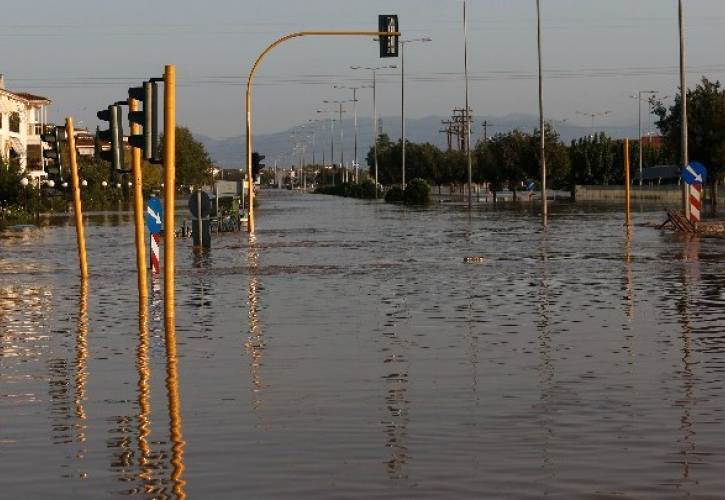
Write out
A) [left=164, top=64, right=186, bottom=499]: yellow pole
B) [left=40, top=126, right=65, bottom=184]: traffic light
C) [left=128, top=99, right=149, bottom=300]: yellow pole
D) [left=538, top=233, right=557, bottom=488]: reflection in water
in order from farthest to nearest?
[left=40, top=126, right=65, bottom=184]: traffic light → [left=128, top=99, right=149, bottom=300]: yellow pole → [left=164, top=64, right=186, bottom=499]: yellow pole → [left=538, top=233, right=557, bottom=488]: reflection in water

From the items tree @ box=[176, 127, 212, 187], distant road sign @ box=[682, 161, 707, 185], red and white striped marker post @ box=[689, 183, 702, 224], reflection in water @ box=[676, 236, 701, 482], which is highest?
tree @ box=[176, 127, 212, 187]

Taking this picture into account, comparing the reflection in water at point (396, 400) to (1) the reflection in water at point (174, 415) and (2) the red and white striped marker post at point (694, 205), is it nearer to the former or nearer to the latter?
(1) the reflection in water at point (174, 415)

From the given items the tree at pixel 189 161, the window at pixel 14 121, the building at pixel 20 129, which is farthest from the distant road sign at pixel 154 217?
A: the tree at pixel 189 161

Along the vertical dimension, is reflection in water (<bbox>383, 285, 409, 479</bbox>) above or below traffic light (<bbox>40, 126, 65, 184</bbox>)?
below

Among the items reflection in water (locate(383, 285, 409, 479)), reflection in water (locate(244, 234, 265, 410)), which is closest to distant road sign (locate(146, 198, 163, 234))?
reflection in water (locate(244, 234, 265, 410))

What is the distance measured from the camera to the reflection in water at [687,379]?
9.71m

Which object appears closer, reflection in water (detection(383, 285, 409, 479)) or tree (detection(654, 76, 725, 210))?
reflection in water (detection(383, 285, 409, 479))

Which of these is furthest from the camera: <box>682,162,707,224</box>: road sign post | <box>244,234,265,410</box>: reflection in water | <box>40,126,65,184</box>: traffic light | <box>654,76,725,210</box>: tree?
<box>654,76,725,210</box>: tree

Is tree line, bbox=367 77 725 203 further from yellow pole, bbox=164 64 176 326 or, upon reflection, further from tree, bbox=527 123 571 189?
yellow pole, bbox=164 64 176 326

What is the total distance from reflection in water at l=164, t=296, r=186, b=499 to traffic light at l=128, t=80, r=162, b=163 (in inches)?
80.5

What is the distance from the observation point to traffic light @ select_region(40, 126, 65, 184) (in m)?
28.3

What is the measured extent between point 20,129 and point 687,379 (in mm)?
117306

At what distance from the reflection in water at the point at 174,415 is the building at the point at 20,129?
97.8 metres

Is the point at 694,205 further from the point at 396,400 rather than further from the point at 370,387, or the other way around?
the point at 396,400
